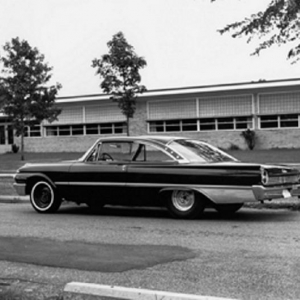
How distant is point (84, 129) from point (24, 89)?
11.7m

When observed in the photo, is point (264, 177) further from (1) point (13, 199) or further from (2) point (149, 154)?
(1) point (13, 199)

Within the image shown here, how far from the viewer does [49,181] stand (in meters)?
10.7

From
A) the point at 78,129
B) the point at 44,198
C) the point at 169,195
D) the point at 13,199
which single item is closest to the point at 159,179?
the point at 169,195

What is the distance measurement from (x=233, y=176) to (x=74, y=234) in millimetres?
2681

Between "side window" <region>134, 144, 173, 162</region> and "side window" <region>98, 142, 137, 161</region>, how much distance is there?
111 mm

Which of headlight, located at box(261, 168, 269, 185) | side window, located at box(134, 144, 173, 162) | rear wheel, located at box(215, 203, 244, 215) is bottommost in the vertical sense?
rear wheel, located at box(215, 203, 244, 215)

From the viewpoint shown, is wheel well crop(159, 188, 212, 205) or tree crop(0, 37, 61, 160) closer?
wheel well crop(159, 188, 212, 205)

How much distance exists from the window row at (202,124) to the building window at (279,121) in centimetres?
89

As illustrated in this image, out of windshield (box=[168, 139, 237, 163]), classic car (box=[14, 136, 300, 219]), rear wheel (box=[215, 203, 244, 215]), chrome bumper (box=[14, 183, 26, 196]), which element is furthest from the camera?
chrome bumper (box=[14, 183, 26, 196])

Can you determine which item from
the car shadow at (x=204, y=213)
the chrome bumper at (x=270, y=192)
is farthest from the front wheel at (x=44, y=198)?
the chrome bumper at (x=270, y=192)

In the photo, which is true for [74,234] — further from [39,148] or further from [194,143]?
[39,148]

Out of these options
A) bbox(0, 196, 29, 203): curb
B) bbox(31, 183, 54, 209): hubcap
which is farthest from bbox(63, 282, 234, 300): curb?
bbox(0, 196, 29, 203): curb

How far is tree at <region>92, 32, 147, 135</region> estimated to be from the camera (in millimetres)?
33031

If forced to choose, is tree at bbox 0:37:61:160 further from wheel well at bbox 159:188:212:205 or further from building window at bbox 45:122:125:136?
wheel well at bbox 159:188:212:205
